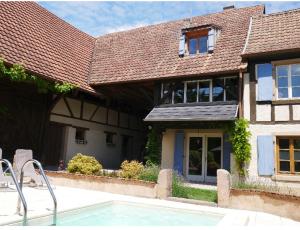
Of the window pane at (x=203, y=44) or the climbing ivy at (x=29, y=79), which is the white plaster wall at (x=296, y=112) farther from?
the climbing ivy at (x=29, y=79)

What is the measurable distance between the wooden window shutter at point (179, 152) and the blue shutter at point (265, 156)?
11.7 ft

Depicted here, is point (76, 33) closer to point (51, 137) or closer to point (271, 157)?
point (51, 137)

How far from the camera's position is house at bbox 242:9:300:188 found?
12055 millimetres

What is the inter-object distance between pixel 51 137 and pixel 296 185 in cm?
1139

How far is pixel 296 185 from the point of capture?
1161cm

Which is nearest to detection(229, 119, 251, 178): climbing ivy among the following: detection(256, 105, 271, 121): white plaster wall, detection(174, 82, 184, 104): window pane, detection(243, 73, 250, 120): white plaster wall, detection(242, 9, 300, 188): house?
detection(242, 9, 300, 188): house

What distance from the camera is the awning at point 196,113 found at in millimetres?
12812

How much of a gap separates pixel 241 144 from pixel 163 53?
6.84m

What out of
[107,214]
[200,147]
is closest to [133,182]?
[107,214]

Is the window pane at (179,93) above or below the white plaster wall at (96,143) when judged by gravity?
above

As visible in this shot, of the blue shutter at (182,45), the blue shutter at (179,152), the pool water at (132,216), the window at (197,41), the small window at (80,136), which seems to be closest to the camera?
the pool water at (132,216)

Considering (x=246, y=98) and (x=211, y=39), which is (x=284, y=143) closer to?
(x=246, y=98)

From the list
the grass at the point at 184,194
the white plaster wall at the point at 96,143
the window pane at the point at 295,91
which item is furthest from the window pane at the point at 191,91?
the white plaster wall at the point at 96,143

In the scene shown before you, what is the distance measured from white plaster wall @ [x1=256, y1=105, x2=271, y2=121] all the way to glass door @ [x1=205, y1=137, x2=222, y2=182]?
7.12ft
